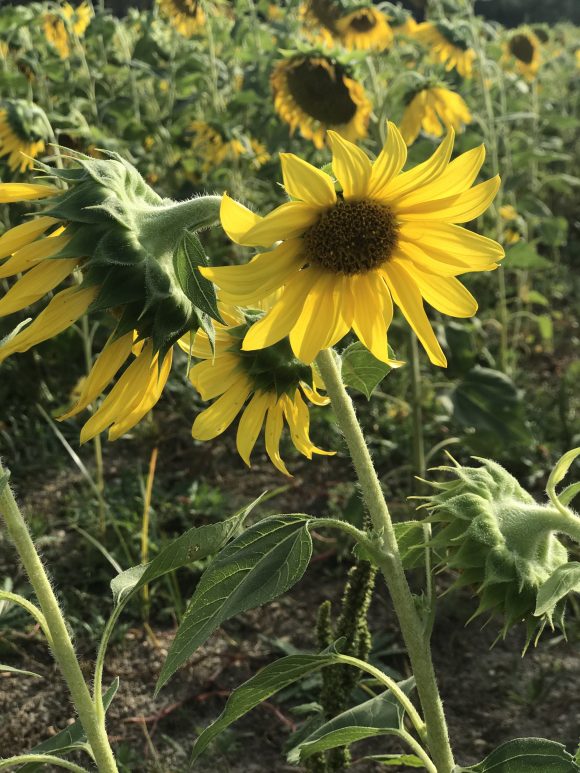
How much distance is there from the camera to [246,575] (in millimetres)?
867

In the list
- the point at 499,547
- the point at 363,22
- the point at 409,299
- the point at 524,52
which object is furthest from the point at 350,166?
the point at 524,52

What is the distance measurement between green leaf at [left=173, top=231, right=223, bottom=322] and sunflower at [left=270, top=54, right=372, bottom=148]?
1698 mm

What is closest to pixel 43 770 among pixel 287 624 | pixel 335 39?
pixel 287 624

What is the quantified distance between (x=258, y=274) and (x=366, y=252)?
0.11m

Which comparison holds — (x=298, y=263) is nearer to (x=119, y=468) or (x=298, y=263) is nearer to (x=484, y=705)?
(x=484, y=705)

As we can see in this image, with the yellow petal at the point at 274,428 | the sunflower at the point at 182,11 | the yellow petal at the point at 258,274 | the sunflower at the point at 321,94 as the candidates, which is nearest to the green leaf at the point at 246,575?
the yellow petal at the point at 274,428

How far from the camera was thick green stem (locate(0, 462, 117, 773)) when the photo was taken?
90 cm

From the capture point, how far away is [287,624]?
1951mm

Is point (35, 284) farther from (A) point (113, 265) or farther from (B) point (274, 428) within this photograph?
(B) point (274, 428)

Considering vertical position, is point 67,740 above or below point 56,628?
below

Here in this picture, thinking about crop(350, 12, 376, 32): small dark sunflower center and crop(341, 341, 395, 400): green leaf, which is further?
crop(350, 12, 376, 32): small dark sunflower center

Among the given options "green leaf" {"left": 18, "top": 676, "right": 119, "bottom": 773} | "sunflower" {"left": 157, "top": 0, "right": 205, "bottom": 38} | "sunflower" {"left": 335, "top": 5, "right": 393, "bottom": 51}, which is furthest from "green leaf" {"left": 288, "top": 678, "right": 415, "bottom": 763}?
"sunflower" {"left": 157, "top": 0, "right": 205, "bottom": 38}

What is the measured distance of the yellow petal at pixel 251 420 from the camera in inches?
39.3

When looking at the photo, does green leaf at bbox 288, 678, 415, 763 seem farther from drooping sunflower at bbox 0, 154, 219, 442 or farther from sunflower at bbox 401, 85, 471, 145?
sunflower at bbox 401, 85, 471, 145
